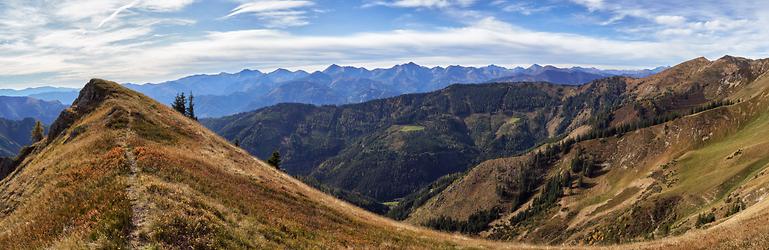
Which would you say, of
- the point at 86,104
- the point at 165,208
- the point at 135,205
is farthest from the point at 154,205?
the point at 86,104

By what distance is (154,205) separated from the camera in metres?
22.3

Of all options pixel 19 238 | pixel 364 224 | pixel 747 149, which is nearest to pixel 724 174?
pixel 747 149

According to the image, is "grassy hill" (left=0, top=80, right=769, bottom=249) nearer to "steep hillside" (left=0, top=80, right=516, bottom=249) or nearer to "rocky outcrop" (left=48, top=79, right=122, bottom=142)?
"steep hillside" (left=0, top=80, right=516, bottom=249)

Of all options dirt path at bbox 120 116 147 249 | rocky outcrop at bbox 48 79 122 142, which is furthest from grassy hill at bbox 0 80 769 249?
rocky outcrop at bbox 48 79 122 142

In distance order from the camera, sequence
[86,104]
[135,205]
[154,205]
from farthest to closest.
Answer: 1. [86,104]
2. [154,205]
3. [135,205]

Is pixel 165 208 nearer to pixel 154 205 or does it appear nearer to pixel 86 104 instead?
pixel 154 205

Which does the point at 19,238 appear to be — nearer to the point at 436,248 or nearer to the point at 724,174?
the point at 436,248

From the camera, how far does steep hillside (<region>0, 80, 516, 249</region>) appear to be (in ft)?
64.4

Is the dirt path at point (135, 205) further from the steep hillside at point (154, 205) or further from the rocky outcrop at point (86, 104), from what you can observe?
the rocky outcrop at point (86, 104)

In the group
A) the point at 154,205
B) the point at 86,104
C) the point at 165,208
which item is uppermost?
the point at 86,104

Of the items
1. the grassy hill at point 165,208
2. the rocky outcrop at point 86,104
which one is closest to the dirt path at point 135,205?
the grassy hill at point 165,208

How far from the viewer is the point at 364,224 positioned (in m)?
40.6

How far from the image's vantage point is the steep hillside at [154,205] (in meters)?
19.6

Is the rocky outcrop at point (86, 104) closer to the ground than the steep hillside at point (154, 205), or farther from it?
farther from it
